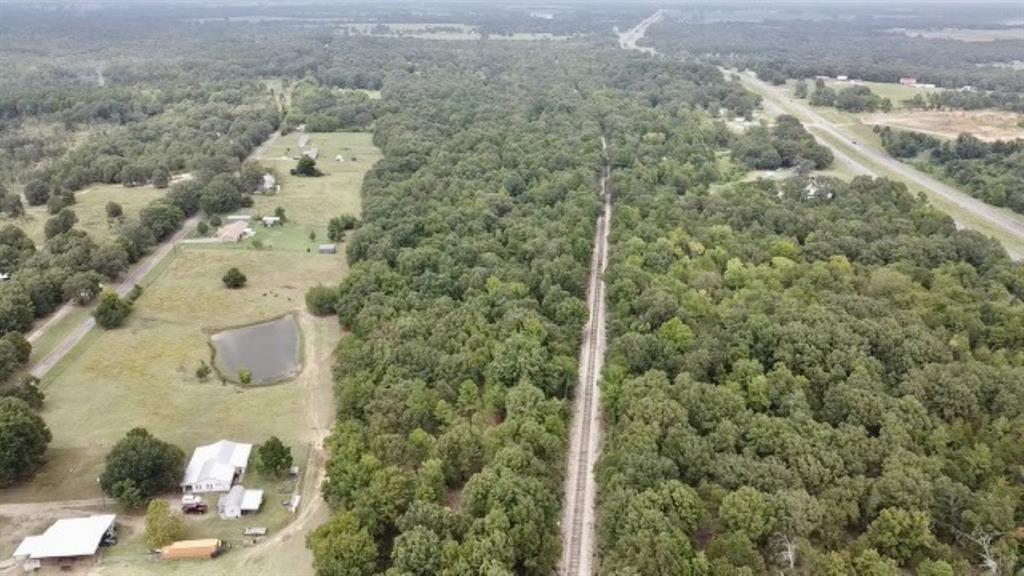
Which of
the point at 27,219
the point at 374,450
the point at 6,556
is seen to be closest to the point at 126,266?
the point at 27,219

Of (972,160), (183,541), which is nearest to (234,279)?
(183,541)

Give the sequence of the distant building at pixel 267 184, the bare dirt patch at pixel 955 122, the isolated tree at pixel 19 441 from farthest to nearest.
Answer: the bare dirt patch at pixel 955 122 < the distant building at pixel 267 184 < the isolated tree at pixel 19 441

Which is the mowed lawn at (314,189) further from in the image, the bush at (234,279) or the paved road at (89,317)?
the bush at (234,279)

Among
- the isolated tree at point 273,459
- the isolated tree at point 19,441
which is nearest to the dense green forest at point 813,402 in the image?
the isolated tree at point 273,459

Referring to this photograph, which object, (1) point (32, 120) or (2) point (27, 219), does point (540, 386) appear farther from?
(1) point (32, 120)

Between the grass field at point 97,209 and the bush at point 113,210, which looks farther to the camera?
the bush at point 113,210

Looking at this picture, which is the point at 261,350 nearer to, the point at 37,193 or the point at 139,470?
the point at 139,470
